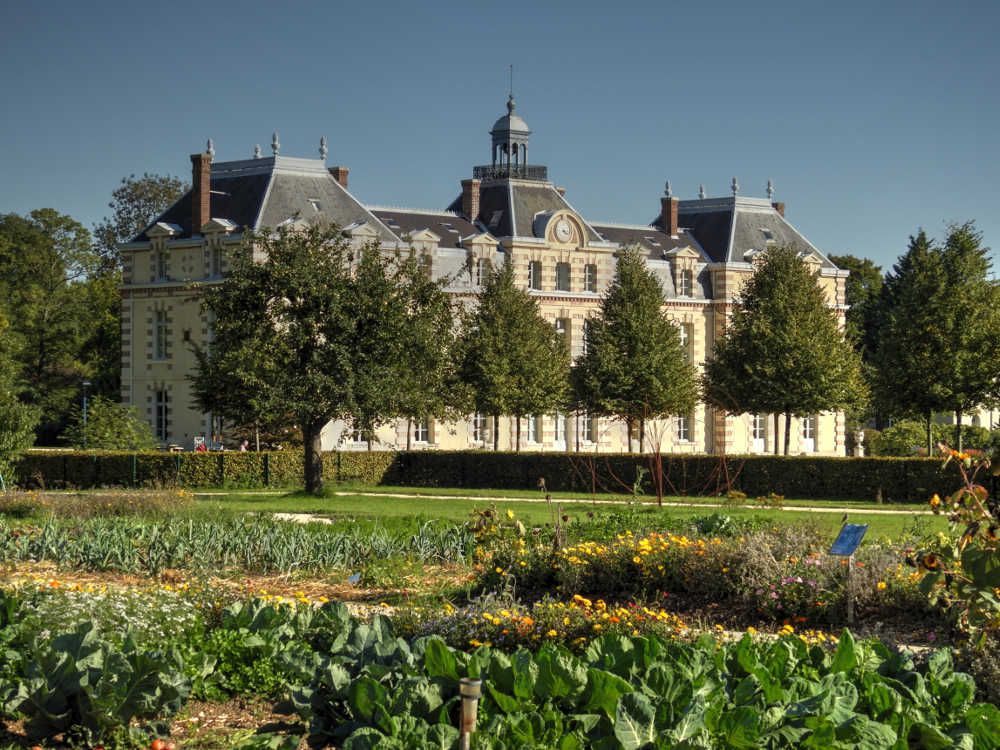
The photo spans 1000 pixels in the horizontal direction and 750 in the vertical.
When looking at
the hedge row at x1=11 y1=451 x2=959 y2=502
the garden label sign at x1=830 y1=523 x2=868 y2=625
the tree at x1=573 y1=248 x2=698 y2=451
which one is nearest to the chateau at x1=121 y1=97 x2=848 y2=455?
the tree at x1=573 y1=248 x2=698 y2=451

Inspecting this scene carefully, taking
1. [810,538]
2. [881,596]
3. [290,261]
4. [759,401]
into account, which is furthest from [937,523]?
[759,401]

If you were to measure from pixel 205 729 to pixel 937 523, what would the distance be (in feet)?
55.7

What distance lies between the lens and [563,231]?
56625 millimetres

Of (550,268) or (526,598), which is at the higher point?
(550,268)

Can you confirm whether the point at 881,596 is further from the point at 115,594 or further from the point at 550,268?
the point at 550,268

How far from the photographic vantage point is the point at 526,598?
48.0 feet

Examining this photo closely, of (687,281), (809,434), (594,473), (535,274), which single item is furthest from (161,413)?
(809,434)

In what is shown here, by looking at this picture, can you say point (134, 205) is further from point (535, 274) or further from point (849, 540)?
point (849, 540)

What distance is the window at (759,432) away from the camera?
60.5m

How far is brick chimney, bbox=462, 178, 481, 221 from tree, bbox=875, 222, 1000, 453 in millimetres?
19567

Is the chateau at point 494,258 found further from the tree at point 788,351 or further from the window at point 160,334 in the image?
the tree at point 788,351

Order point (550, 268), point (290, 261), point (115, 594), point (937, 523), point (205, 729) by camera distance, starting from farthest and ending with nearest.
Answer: point (550, 268)
point (290, 261)
point (937, 523)
point (115, 594)
point (205, 729)

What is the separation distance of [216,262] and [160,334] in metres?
4.34

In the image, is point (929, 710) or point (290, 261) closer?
point (929, 710)
